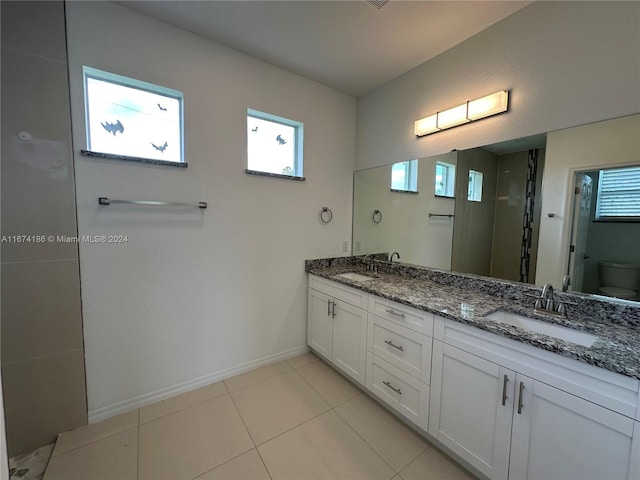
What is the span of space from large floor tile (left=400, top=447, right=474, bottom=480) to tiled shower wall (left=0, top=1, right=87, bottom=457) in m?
2.05

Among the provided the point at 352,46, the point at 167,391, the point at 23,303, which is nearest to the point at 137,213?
the point at 23,303

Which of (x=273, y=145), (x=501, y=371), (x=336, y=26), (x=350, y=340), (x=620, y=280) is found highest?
(x=336, y=26)

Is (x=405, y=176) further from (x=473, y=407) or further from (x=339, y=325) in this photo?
(x=473, y=407)

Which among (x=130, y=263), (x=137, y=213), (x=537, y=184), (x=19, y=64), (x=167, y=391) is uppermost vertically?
(x=19, y=64)

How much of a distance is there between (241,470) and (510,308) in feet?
5.65

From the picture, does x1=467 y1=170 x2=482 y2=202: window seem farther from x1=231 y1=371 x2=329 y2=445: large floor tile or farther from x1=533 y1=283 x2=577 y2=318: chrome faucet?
x1=231 y1=371 x2=329 y2=445: large floor tile

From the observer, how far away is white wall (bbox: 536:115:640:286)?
1325mm

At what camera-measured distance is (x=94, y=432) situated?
1.67m

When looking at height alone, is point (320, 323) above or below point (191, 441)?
above

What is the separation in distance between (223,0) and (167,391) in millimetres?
2595

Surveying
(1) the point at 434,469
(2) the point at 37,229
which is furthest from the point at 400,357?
(2) the point at 37,229

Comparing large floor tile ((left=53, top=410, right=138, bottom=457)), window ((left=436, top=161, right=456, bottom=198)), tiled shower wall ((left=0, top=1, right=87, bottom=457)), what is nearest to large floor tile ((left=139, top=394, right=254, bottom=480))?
large floor tile ((left=53, top=410, right=138, bottom=457))

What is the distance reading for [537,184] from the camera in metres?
1.63

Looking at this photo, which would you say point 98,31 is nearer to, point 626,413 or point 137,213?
point 137,213
